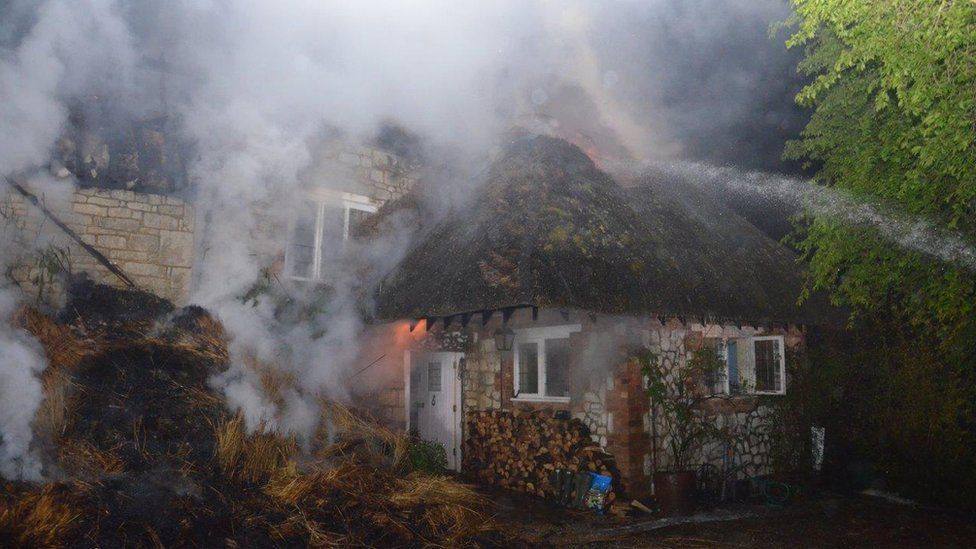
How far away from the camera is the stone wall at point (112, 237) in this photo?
6.72 meters

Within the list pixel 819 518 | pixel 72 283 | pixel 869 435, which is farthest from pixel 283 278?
pixel 869 435

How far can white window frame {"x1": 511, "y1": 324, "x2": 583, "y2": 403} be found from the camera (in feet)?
26.8

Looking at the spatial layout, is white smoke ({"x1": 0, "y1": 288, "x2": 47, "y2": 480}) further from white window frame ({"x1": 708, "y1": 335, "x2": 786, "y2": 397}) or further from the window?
white window frame ({"x1": 708, "y1": 335, "x2": 786, "y2": 397})

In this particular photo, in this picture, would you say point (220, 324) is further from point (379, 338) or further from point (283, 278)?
point (379, 338)

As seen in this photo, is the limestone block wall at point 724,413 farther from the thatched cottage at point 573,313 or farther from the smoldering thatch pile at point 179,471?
the smoldering thatch pile at point 179,471

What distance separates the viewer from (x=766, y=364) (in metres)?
9.65

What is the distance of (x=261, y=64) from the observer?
8.23m

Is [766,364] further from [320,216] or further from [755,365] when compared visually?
[320,216]

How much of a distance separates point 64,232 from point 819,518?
9.44 metres

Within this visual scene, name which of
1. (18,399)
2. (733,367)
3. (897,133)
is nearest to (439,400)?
(733,367)

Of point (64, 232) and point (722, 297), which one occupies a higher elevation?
point (64, 232)

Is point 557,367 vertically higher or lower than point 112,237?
lower

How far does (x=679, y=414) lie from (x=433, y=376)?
3963 millimetres

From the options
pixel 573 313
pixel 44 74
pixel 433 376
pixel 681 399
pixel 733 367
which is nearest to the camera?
pixel 44 74
